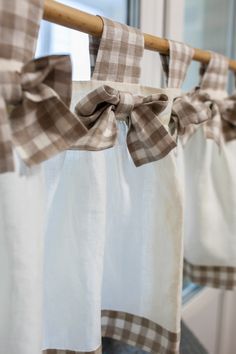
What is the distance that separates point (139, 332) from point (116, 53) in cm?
46

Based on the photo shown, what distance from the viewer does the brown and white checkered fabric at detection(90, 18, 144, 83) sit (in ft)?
1.49

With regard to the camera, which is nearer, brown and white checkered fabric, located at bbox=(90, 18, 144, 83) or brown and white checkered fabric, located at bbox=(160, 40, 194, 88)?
brown and white checkered fabric, located at bbox=(90, 18, 144, 83)

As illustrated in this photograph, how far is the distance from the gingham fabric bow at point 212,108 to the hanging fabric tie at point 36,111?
262mm

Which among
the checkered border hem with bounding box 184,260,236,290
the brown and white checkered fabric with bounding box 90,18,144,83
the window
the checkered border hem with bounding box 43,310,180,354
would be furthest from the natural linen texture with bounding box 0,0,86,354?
the window

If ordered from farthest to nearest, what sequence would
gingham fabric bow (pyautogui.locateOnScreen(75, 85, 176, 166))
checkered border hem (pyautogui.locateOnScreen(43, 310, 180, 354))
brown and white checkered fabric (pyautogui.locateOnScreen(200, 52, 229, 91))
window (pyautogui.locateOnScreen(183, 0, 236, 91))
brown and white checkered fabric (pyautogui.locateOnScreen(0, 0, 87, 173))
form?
window (pyautogui.locateOnScreen(183, 0, 236, 91)) → brown and white checkered fabric (pyautogui.locateOnScreen(200, 52, 229, 91)) → checkered border hem (pyautogui.locateOnScreen(43, 310, 180, 354)) → gingham fabric bow (pyautogui.locateOnScreen(75, 85, 176, 166)) → brown and white checkered fabric (pyautogui.locateOnScreen(0, 0, 87, 173))

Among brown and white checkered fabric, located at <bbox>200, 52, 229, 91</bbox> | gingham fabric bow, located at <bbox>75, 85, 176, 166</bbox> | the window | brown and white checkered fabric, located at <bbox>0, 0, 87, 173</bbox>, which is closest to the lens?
brown and white checkered fabric, located at <bbox>0, 0, 87, 173</bbox>

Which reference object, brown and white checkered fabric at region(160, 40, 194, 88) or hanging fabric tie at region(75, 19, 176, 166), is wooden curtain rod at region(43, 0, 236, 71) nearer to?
hanging fabric tie at region(75, 19, 176, 166)

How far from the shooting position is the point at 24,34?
0.35m

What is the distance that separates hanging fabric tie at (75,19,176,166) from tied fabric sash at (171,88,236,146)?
10cm

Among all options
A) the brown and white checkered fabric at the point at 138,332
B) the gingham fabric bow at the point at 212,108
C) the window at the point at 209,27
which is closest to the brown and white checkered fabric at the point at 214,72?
the gingham fabric bow at the point at 212,108

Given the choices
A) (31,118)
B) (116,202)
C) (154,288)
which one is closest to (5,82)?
(31,118)

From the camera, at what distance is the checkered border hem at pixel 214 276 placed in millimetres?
764

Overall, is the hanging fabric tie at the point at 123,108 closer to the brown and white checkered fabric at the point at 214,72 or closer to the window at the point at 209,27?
the brown and white checkered fabric at the point at 214,72

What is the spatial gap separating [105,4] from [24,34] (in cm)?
52
